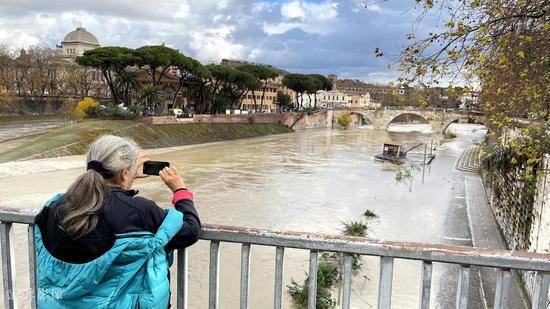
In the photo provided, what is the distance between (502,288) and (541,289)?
0.55ft

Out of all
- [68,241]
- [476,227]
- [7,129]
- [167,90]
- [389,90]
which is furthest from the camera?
[167,90]

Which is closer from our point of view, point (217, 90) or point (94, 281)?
point (94, 281)

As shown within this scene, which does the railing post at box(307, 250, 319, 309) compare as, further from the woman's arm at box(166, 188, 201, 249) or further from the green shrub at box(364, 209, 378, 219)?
the green shrub at box(364, 209, 378, 219)

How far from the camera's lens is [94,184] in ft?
7.13

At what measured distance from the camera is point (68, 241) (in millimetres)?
2123

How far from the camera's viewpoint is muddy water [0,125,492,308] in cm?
1100

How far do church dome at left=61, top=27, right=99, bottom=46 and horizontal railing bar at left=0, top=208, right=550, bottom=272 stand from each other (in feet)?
342

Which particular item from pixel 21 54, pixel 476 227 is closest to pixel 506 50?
pixel 476 227

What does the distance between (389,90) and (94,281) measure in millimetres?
4195

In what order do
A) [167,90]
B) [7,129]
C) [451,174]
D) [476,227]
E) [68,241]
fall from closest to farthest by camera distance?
[68,241], [476,227], [451,174], [7,129], [167,90]

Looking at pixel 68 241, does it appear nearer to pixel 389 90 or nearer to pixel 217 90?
pixel 389 90

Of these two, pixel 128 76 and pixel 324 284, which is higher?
pixel 128 76

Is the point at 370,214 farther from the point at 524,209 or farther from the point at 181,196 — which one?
the point at 181,196

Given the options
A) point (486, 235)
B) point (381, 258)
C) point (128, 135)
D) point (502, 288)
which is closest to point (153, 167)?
point (381, 258)
